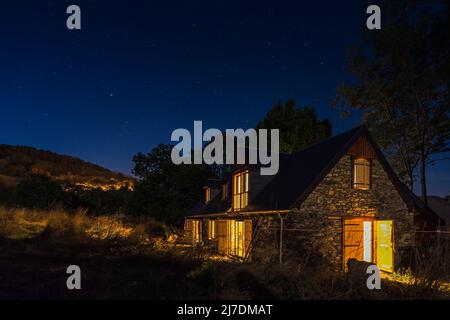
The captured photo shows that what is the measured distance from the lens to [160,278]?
31.9ft

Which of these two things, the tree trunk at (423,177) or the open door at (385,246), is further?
the tree trunk at (423,177)

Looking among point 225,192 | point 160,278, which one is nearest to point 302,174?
point 225,192

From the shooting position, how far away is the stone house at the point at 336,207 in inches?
690

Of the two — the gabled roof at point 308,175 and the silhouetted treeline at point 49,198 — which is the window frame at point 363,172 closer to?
A: the gabled roof at point 308,175

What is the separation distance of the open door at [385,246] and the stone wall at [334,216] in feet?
0.92

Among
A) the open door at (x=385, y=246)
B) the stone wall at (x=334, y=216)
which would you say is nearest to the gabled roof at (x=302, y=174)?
the stone wall at (x=334, y=216)

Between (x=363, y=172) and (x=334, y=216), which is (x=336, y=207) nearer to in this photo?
(x=334, y=216)

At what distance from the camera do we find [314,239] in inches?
694

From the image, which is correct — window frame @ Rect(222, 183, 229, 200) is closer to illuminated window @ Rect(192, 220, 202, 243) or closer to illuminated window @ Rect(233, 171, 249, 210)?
illuminated window @ Rect(233, 171, 249, 210)

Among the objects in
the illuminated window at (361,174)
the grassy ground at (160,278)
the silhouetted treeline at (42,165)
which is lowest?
the grassy ground at (160,278)

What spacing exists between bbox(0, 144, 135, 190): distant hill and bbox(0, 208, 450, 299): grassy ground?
124ft

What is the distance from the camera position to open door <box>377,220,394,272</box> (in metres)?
18.8

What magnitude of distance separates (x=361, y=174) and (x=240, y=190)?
6.89 meters

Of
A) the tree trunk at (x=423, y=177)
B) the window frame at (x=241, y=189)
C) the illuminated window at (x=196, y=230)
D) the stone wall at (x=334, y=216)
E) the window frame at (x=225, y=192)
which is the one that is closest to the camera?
the stone wall at (x=334, y=216)
